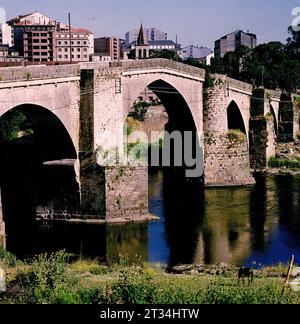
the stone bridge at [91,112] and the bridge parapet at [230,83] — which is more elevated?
the bridge parapet at [230,83]

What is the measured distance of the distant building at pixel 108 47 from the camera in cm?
13250

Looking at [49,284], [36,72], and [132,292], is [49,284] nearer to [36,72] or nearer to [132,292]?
[132,292]

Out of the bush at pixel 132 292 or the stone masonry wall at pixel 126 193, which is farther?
the stone masonry wall at pixel 126 193

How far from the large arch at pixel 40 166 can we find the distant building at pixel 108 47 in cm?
9272

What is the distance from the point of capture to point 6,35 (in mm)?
137000

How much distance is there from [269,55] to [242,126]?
37845mm

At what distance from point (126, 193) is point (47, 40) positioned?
79766mm

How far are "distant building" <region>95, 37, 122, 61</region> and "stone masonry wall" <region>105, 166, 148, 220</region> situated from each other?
95.4m

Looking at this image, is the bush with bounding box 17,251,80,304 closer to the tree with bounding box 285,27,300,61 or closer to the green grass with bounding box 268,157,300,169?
the green grass with bounding box 268,157,300,169

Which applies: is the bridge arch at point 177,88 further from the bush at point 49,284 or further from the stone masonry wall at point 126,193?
the bush at point 49,284

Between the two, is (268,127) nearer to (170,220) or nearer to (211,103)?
(211,103)

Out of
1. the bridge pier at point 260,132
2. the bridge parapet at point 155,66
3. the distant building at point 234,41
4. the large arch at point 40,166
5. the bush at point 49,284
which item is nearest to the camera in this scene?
the bush at point 49,284

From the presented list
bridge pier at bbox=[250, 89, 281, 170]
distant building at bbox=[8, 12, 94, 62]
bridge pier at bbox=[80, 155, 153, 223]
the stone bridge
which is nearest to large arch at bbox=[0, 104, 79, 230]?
Answer: the stone bridge

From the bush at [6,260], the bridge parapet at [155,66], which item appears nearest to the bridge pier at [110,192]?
the bridge parapet at [155,66]
